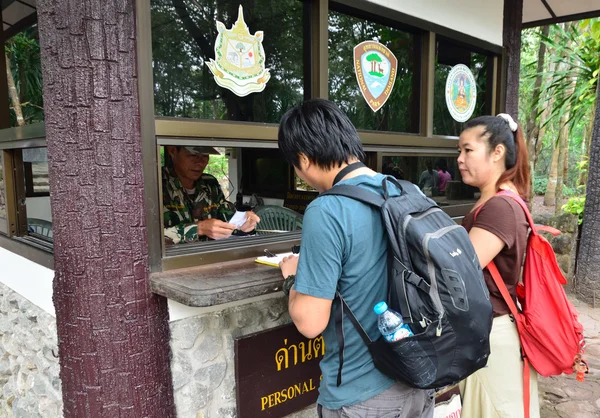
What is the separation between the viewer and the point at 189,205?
10.2 feet

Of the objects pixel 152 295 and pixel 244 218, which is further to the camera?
pixel 244 218

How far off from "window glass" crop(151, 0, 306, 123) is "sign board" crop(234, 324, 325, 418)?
3.44 feet

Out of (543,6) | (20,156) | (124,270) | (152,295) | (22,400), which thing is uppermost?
(543,6)

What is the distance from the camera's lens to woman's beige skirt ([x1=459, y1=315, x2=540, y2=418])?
1885 millimetres

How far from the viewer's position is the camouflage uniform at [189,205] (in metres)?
2.56

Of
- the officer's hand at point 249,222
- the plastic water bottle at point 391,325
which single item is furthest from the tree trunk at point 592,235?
the plastic water bottle at point 391,325

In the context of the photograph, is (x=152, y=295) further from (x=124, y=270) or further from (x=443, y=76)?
(x=443, y=76)

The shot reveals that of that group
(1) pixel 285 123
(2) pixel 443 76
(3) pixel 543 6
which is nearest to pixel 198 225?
(1) pixel 285 123

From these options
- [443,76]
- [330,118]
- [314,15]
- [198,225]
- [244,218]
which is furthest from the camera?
[443,76]

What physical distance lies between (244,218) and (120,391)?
4.14ft

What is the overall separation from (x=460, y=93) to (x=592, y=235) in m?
3.21

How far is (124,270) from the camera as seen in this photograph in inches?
66.5

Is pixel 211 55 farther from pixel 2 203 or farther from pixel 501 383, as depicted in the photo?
pixel 501 383

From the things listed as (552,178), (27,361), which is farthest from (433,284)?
(552,178)
